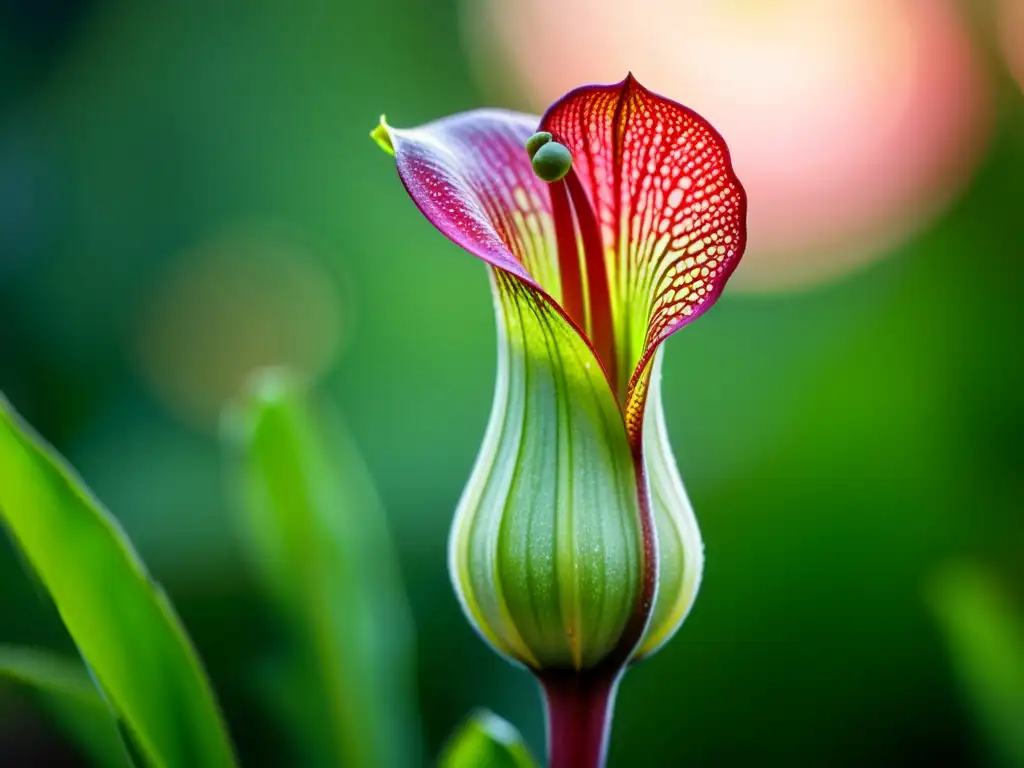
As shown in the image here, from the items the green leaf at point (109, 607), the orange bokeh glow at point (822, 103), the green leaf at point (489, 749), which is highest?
the orange bokeh glow at point (822, 103)

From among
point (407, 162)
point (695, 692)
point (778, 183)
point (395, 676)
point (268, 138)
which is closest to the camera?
point (407, 162)

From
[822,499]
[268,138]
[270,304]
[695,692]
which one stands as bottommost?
[695,692]

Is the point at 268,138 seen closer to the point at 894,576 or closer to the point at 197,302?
the point at 197,302

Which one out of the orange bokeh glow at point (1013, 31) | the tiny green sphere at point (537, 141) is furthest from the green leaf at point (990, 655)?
the orange bokeh glow at point (1013, 31)

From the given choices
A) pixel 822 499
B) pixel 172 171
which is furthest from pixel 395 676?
pixel 172 171

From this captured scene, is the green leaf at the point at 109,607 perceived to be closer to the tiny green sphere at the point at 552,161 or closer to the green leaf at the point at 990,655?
the tiny green sphere at the point at 552,161

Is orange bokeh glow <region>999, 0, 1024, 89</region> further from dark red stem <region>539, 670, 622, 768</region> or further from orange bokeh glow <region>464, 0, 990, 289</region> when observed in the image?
dark red stem <region>539, 670, 622, 768</region>

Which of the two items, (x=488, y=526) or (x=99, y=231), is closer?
(x=488, y=526)
